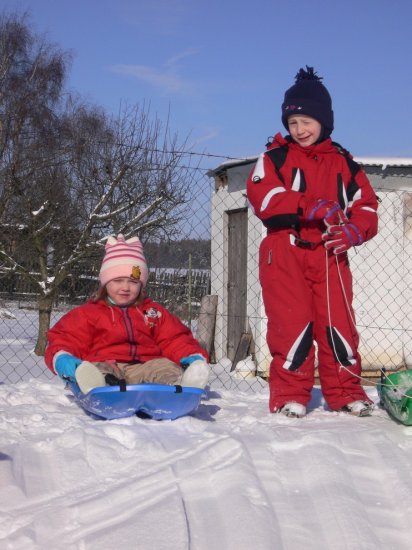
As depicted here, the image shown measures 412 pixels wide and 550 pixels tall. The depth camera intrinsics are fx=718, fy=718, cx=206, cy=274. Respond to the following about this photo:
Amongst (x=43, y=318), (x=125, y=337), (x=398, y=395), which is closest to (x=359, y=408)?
(x=398, y=395)

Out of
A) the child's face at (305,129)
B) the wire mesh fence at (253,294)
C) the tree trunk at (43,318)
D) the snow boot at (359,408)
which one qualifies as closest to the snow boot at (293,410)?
the snow boot at (359,408)

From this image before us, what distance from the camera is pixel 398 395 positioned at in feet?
11.5

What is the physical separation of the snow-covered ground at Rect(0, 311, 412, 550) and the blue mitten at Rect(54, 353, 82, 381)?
0.73 feet

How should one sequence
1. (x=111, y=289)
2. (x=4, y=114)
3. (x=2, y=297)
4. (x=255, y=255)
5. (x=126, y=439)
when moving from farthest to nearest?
(x=4, y=114), (x=2, y=297), (x=255, y=255), (x=111, y=289), (x=126, y=439)

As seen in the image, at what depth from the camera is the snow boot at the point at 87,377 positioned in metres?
3.51

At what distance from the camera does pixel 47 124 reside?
80.4 feet

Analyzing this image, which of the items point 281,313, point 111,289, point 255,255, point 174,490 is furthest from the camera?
point 255,255

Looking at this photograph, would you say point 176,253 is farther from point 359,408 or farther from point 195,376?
point 359,408

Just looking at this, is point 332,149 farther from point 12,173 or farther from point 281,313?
point 12,173

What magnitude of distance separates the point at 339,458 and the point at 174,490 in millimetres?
748

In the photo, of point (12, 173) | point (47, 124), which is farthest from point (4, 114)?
point (12, 173)

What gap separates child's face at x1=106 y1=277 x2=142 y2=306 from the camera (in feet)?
13.7

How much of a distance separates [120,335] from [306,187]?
1.33m

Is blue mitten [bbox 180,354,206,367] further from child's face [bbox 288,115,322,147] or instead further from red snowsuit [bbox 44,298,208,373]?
child's face [bbox 288,115,322,147]
